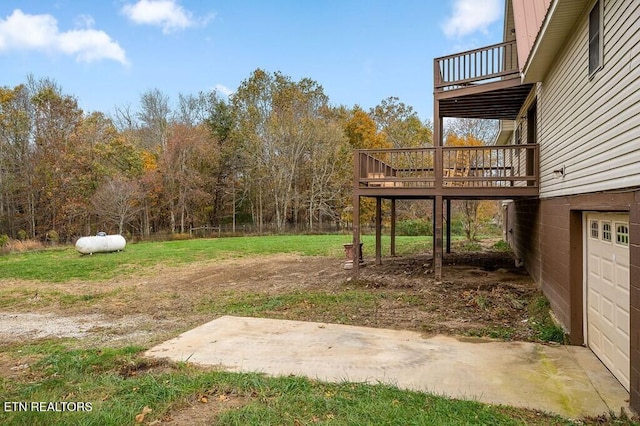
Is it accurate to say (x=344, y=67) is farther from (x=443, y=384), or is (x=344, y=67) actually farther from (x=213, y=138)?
(x=443, y=384)

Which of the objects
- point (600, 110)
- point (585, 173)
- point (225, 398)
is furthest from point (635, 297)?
point (225, 398)

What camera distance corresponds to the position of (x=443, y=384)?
388 cm

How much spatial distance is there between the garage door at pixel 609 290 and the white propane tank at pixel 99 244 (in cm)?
1765

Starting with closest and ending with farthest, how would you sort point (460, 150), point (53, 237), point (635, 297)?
point (635, 297)
point (460, 150)
point (53, 237)

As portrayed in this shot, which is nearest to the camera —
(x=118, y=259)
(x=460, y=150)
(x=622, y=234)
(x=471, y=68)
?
(x=622, y=234)

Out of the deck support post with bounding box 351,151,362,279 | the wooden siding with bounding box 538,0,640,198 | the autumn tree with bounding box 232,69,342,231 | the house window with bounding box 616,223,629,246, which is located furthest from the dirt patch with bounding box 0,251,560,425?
the autumn tree with bounding box 232,69,342,231

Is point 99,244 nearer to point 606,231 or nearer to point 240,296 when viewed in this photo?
point 240,296

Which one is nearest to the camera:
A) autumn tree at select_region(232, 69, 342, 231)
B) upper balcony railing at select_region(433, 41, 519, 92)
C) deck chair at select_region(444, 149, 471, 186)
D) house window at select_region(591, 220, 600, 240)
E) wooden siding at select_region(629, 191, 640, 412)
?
wooden siding at select_region(629, 191, 640, 412)

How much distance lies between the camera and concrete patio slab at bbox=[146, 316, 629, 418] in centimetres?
364

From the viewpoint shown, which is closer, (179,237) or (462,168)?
(462,168)

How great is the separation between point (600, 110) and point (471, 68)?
19.5 ft

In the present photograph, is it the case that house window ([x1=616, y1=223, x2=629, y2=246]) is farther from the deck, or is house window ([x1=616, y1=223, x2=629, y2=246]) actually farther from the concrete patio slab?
the deck

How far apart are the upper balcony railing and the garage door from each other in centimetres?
564

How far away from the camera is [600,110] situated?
4.47 metres
